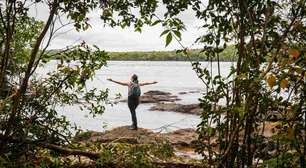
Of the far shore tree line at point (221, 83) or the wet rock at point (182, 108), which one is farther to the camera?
the wet rock at point (182, 108)

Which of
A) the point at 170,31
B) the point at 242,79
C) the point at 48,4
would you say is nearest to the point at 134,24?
the point at 48,4

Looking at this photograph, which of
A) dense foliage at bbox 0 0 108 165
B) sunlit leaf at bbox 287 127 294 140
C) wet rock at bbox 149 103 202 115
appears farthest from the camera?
wet rock at bbox 149 103 202 115

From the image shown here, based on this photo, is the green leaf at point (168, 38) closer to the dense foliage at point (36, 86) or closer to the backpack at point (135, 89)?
the dense foliage at point (36, 86)

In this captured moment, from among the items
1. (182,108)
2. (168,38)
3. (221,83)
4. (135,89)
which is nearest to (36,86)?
(221,83)

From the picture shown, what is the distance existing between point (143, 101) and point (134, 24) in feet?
117

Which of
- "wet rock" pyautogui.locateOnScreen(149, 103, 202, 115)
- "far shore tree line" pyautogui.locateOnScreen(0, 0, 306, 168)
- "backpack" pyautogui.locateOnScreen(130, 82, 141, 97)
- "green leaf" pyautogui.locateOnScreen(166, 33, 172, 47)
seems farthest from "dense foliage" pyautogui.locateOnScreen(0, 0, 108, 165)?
"wet rock" pyautogui.locateOnScreen(149, 103, 202, 115)

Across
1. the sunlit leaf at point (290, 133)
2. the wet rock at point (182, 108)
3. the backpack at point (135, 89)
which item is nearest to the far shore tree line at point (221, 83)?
the sunlit leaf at point (290, 133)

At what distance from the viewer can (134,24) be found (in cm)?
655

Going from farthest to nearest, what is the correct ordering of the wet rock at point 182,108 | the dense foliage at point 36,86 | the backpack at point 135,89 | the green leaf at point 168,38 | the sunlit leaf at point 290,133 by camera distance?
1. the wet rock at point 182,108
2. the backpack at point 135,89
3. the dense foliage at point 36,86
4. the sunlit leaf at point 290,133
5. the green leaf at point 168,38

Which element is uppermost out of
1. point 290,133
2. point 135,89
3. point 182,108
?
point 290,133

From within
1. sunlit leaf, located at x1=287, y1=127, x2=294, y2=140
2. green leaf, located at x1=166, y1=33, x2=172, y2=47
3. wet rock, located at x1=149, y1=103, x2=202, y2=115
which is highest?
green leaf, located at x1=166, y1=33, x2=172, y2=47

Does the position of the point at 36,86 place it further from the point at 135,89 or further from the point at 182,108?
the point at 182,108

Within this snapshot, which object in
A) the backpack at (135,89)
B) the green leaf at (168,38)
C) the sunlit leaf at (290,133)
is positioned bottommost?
the backpack at (135,89)

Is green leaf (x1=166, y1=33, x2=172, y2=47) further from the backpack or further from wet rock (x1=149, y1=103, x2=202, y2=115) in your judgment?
wet rock (x1=149, y1=103, x2=202, y2=115)
